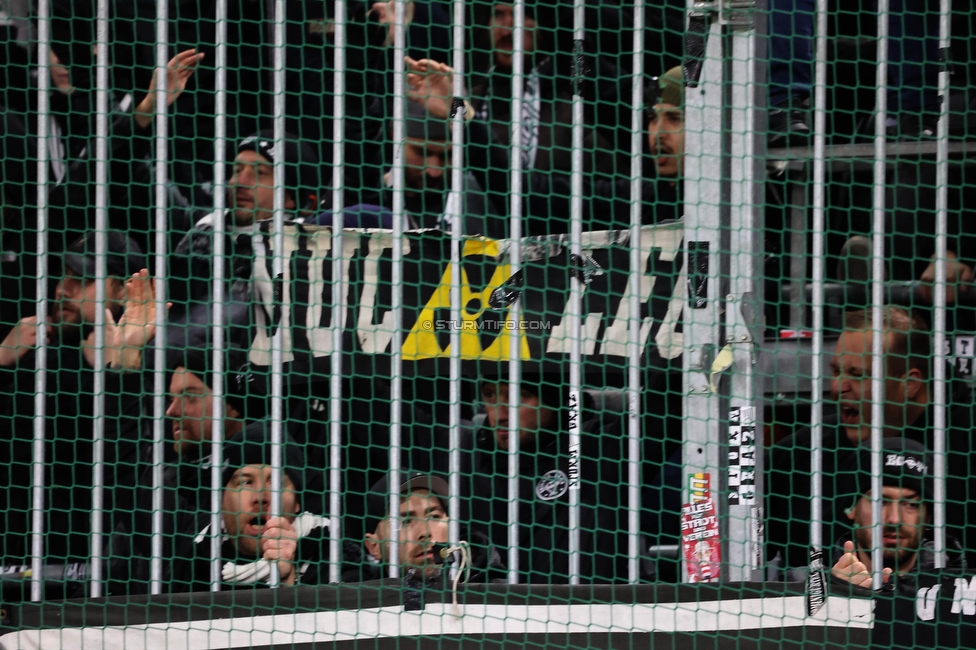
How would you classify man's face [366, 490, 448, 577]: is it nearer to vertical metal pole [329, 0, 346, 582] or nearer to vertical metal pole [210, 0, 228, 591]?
vertical metal pole [329, 0, 346, 582]

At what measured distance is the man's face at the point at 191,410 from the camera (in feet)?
9.33

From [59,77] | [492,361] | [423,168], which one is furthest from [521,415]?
[59,77]

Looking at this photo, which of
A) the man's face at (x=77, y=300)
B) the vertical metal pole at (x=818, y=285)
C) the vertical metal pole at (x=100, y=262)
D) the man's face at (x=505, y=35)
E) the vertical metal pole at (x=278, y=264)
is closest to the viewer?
the vertical metal pole at (x=818, y=285)

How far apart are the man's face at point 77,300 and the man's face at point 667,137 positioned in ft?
4.78

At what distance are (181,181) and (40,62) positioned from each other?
0.62m

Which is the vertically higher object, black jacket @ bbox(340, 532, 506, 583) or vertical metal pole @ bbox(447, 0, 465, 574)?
vertical metal pole @ bbox(447, 0, 465, 574)

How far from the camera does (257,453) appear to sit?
288 cm

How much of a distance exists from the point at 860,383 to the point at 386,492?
1.23m

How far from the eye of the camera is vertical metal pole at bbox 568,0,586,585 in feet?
8.64

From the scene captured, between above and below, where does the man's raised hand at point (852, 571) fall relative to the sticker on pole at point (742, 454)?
below

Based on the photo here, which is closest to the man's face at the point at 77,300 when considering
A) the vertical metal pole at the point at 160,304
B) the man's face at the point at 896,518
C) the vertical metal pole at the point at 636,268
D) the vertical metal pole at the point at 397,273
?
the vertical metal pole at the point at 160,304

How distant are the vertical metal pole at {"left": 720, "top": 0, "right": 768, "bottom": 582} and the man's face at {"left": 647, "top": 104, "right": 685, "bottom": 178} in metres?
0.21

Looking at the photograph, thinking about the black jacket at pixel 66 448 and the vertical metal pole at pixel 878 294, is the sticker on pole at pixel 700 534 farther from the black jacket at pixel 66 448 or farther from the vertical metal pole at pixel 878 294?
the black jacket at pixel 66 448

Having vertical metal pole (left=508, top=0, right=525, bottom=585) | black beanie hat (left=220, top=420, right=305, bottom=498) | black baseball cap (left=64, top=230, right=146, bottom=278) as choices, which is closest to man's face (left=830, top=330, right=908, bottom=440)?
vertical metal pole (left=508, top=0, right=525, bottom=585)
